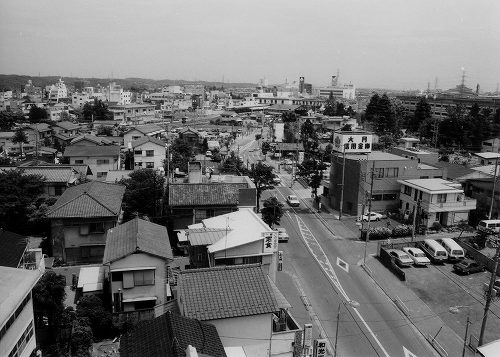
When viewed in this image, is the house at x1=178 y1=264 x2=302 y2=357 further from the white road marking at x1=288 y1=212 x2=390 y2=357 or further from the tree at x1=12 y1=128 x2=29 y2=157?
the tree at x1=12 y1=128 x2=29 y2=157

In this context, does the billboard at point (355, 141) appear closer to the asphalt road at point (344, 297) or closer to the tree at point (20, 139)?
the asphalt road at point (344, 297)

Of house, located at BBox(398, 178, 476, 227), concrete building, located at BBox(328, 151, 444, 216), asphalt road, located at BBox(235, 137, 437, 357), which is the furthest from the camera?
concrete building, located at BBox(328, 151, 444, 216)

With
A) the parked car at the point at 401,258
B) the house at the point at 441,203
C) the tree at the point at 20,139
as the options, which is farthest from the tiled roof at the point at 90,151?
the parked car at the point at 401,258

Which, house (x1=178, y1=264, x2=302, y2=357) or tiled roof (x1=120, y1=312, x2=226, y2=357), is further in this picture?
house (x1=178, y1=264, x2=302, y2=357)

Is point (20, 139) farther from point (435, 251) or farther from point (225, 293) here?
point (225, 293)

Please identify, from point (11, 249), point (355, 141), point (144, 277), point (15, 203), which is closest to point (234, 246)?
point (144, 277)

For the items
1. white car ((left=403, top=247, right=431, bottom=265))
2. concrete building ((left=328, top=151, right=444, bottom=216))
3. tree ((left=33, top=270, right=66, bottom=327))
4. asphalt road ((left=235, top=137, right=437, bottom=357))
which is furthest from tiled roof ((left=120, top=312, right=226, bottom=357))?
concrete building ((left=328, top=151, right=444, bottom=216))

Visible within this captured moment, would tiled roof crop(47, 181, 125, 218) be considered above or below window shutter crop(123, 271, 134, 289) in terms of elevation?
above
